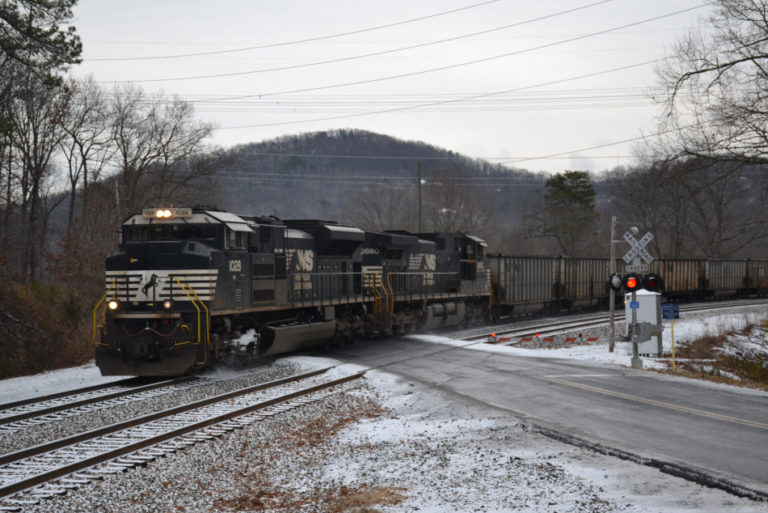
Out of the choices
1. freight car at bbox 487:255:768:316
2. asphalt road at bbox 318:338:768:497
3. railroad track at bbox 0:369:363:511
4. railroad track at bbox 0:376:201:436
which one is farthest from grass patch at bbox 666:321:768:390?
railroad track at bbox 0:376:201:436

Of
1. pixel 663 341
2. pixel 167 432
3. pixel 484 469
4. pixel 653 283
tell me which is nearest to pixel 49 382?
pixel 167 432

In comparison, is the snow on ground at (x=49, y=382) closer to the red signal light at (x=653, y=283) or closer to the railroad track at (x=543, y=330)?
the railroad track at (x=543, y=330)

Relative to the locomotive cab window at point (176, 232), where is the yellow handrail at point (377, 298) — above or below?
below

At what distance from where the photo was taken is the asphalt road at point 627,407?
27.8 ft

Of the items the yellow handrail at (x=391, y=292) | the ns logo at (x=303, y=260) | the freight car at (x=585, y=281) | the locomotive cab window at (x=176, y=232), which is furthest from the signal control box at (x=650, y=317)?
the locomotive cab window at (x=176, y=232)

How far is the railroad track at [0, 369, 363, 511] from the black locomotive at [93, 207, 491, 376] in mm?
2462

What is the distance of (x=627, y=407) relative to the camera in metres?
11.8

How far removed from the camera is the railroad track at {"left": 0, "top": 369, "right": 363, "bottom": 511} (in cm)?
814

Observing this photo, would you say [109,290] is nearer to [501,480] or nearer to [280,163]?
[501,480]

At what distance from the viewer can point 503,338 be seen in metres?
25.0

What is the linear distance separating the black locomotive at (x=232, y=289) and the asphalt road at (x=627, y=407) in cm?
239

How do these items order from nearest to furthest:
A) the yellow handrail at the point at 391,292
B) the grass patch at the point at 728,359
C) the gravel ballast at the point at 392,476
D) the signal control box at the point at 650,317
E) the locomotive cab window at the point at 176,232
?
the gravel ballast at the point at 392,476 → the locomotive cab window at the point at 176,232 → the grass patch at the point at 728,359 → the signal control box at the point at 650,317 → the yellow handrail at the point at 391,292

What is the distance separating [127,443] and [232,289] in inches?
256

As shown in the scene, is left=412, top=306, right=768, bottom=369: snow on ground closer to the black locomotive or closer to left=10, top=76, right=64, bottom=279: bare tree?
the black locomotive
